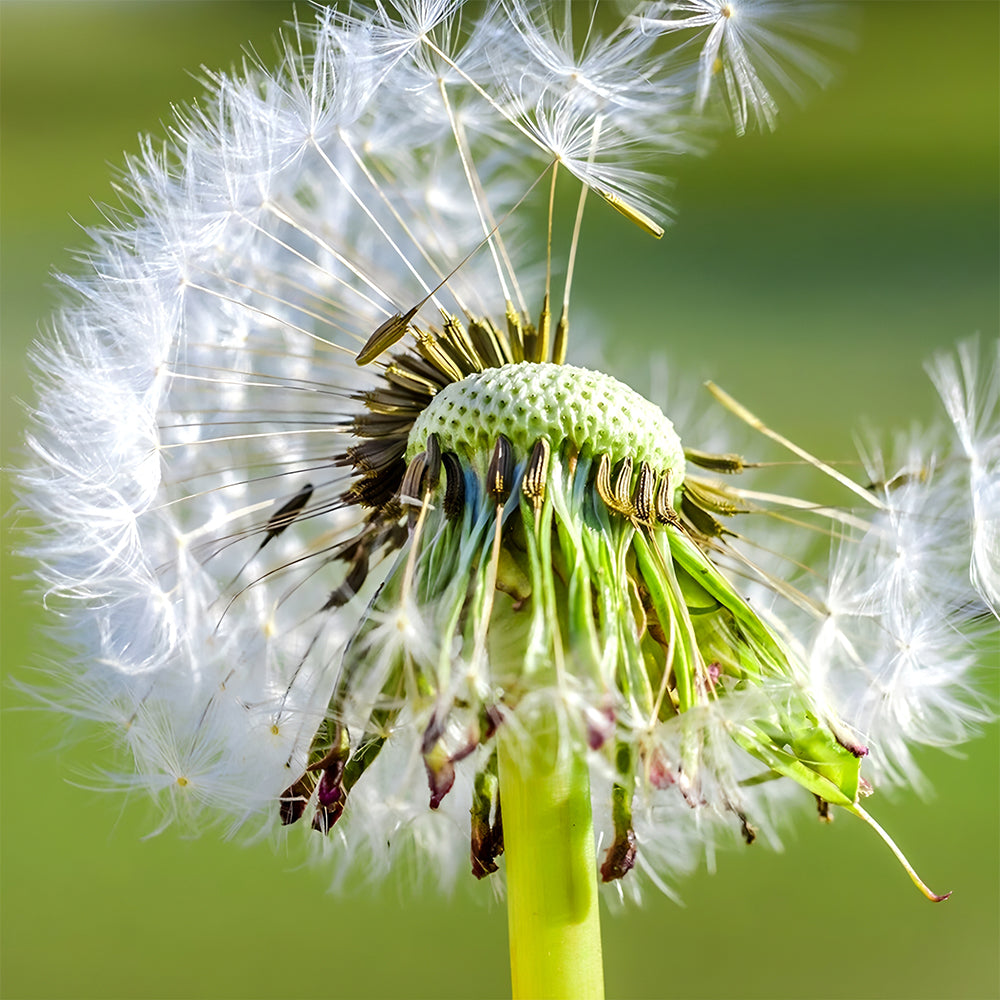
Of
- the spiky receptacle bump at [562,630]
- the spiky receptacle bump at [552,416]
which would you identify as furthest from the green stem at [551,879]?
the spiky receptacle bump at [552,416]

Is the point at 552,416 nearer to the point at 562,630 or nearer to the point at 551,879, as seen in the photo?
the point at 562,630

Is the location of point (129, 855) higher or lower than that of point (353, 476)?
higher

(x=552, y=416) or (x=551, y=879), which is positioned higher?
(x=552, y=416)

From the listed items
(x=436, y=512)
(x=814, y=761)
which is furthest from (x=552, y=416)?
(x=814, y=761)

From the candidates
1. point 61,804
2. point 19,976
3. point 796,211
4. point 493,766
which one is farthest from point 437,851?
point 796,211

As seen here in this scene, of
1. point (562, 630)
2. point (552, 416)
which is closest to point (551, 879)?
point (562, 630)

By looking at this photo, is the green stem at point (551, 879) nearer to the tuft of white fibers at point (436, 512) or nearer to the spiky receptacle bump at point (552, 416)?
the tuft of white fibers at point (436, 512)

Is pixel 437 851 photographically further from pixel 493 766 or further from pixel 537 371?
pixel 537 371
